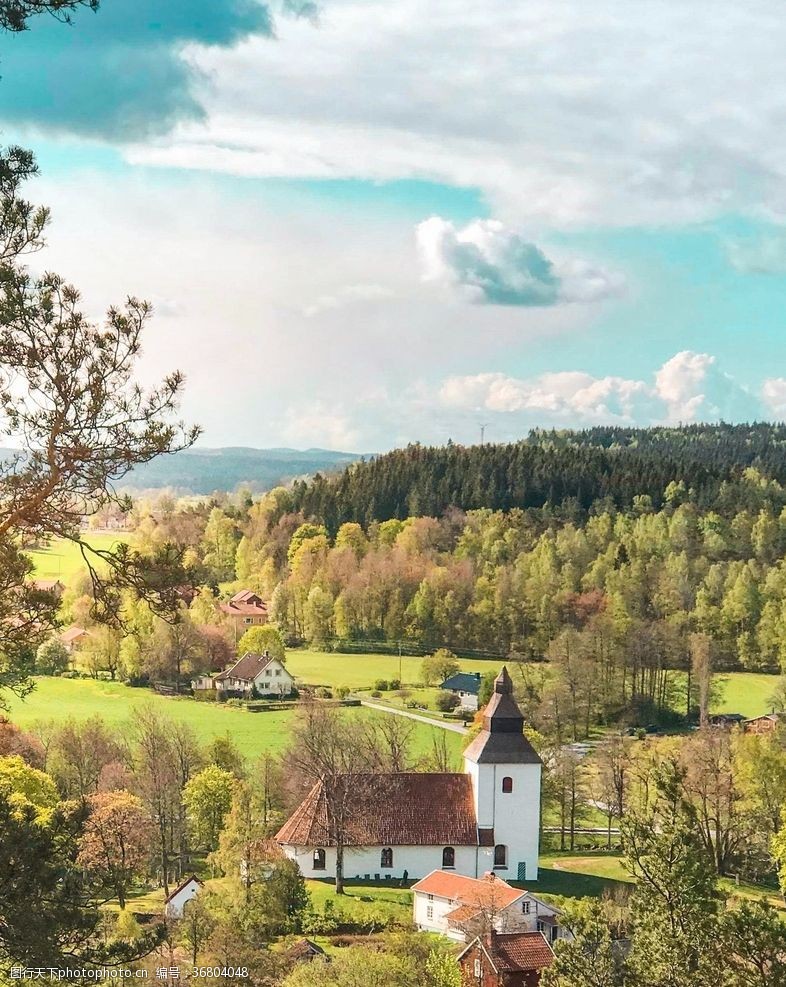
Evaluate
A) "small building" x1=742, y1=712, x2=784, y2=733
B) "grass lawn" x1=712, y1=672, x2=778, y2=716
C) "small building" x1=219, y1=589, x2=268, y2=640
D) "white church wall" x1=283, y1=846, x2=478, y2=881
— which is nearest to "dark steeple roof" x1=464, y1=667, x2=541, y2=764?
"white church wall" x1=283, y1=846, x2=478, y2=881

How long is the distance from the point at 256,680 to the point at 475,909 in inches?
1365

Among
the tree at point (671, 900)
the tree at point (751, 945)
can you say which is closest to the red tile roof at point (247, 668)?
the tree at point (671, 900)

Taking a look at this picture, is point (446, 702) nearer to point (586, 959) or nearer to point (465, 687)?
point (465, 687)

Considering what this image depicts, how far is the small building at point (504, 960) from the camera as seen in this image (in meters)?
23.9

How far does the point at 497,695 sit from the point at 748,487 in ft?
227

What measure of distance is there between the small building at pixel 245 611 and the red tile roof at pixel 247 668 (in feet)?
29.6

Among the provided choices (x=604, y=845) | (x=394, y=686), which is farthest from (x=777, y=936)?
(x=394, y=686)

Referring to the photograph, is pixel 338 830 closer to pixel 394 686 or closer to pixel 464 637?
pixel 394 686

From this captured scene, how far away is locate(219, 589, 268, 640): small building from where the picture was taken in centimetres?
7562

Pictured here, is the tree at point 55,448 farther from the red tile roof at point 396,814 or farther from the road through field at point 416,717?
the road through field at point 416,717

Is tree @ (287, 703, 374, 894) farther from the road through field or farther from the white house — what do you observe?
the road through field

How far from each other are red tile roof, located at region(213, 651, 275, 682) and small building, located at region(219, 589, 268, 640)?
29.6ft

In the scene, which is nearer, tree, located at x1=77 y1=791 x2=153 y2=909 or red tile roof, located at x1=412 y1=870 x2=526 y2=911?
red tile roof, located at x1=412 y1=870 x2=526 y2=911

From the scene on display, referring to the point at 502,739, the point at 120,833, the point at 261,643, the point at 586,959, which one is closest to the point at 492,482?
the point at 261,643
